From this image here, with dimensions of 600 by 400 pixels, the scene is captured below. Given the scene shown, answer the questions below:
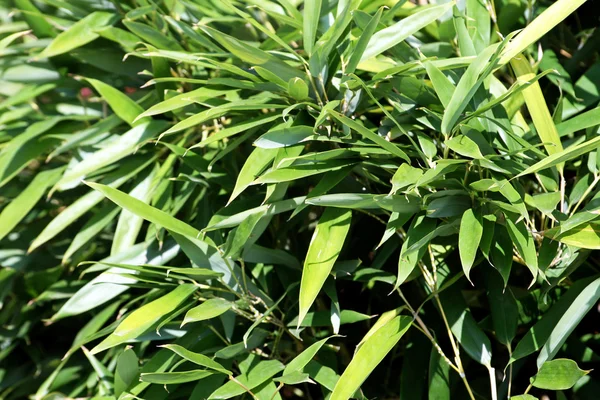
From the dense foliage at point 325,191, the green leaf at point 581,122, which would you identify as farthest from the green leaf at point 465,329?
the green leaf at point 581,122

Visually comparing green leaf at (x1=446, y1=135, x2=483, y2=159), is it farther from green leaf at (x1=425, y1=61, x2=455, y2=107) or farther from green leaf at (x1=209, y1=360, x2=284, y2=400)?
green leaf at (x1=209, y1=360, x2=284, y2=400)

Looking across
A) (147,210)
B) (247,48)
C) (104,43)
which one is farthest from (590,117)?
(104,43)

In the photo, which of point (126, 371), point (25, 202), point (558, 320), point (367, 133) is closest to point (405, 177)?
point (367, 133)

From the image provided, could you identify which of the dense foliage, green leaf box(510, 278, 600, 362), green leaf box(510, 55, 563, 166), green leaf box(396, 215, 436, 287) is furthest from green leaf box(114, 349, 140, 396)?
green leaf box(510, 55, 563, 166)

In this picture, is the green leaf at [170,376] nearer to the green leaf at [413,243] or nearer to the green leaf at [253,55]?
the green leaf at [413,243]

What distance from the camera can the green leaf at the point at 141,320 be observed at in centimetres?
83

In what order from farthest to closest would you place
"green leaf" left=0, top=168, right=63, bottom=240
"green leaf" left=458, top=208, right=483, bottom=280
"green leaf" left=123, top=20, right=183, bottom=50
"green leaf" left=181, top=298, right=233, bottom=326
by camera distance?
"green leaf" left=0, top=168, right=63, bottom=240, "green leaf" left=123, top=20, right=183, bottom=50, "green leaf" left=181, top=298, right=233, bottom=326, "green leaf" left=458, top=208, right=483, bottom=280

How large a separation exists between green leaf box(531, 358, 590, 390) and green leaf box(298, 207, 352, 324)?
25 centimetres

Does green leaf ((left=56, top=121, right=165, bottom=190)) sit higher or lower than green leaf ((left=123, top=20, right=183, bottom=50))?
lower

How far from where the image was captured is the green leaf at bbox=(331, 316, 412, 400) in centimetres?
76

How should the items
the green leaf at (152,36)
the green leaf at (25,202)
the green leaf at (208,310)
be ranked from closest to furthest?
the green leaf at (208,310), the green leaf at (152,36), the green leaf at (25,202)

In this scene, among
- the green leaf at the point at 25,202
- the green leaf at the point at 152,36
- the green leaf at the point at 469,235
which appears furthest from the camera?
the green leaf at the point at 25,202

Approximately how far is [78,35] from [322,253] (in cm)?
59

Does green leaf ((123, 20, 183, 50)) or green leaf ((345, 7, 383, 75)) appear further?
green leaf ((123, 20, 183, 50))
